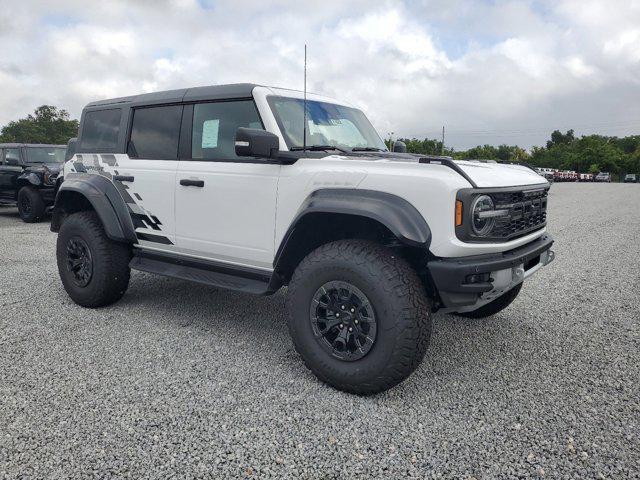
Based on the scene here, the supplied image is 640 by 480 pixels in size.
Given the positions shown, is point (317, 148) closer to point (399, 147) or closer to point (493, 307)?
point (399, 147)

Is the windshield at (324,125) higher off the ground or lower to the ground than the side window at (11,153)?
higher

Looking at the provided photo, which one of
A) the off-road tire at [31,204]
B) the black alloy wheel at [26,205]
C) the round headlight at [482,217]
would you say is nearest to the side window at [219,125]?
the round headlight at [482,217]

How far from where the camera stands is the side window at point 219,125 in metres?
3.41

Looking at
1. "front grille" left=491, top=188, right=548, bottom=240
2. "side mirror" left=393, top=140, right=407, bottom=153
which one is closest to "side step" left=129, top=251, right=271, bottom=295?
"front grille" left=491, top=188, right=548, bottom=240

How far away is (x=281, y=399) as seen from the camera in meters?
2.74

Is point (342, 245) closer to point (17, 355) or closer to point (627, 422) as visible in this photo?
point (627, 422)

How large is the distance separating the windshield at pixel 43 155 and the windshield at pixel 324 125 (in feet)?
32.7

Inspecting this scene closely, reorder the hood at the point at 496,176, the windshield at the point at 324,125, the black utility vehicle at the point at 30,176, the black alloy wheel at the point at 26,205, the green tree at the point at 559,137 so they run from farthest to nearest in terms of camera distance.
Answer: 1. the green tree at the point at 559,137
2. the black alloy wheel at the point at 26,205
3. the black utility vehicle at the point at 30,176
4. the windshield at the point at 324,125
5. the hood at the point at 496,176

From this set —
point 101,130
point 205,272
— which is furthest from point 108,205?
point 205,272

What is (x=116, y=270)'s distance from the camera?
13.5ft

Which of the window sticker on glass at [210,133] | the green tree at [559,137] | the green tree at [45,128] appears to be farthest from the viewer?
the green tree at [559,137]

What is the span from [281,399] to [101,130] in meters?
3.11

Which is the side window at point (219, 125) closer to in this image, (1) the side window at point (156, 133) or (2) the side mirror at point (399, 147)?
(1) the side window at point (156, 133)

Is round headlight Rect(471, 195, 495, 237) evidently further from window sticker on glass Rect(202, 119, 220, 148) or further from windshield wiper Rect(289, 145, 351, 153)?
window sticker on glass Rect(202, 119, 220, 148)
